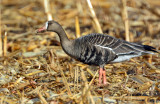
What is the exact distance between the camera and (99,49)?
656 centimetres

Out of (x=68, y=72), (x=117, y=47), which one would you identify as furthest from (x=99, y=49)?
(x=68, y=72)

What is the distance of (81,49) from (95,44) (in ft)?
1.05

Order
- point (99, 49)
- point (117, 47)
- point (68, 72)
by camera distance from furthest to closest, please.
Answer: point (68, 72)
point (117, 47)
point (99, 49)

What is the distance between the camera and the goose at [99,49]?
6.55 m

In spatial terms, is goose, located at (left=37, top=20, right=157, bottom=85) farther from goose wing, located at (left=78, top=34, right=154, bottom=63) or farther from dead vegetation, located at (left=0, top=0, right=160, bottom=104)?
dead vegetation, located at (left=0, top=0, right=160, bottom=104)

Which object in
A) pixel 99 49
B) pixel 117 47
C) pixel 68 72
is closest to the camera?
pixel 99 49

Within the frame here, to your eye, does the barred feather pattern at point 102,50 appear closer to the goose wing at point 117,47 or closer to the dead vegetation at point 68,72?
the goose wing at point 117,47

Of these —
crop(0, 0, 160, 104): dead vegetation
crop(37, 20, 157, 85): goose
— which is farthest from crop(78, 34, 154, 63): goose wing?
crop(0, 0, 160, 104): dead vegetation

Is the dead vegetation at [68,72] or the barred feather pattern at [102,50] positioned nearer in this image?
the dead vegetation at [68,72]

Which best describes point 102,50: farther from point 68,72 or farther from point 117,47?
point 68,72

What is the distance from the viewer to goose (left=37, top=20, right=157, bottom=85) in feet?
21.5

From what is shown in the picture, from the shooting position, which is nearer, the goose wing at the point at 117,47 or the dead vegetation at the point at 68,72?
the dead vegetation at the point at 68,72

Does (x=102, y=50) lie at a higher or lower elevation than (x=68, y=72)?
higher

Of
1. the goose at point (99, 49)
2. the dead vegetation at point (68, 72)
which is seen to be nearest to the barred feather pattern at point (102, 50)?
the goose at point (99, 49)
